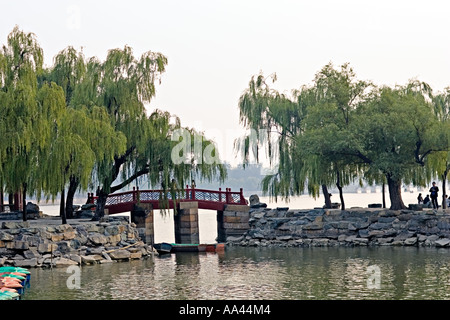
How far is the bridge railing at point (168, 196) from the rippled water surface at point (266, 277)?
4.34m

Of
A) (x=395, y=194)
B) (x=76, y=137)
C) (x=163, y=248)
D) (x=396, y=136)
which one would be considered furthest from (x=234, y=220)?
(x=76, y=137)

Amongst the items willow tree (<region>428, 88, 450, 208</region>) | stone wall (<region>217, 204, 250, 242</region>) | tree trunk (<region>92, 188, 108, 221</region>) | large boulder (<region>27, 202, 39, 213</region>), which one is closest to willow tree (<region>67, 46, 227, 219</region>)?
tree trunk (<region>92, 188, 108, 221</region>)

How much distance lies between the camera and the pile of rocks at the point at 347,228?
34.9m

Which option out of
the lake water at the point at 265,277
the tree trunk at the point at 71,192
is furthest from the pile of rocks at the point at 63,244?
the tree trunk at the point at 71,192

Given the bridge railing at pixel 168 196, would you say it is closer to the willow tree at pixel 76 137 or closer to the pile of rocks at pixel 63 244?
the willow tree at pixel 76 137

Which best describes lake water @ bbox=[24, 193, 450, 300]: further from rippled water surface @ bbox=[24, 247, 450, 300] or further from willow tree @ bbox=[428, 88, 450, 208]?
willow tree @ bbox=[428, 88, 450, 208]

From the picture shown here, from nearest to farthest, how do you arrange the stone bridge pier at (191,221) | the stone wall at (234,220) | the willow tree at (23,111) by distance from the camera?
1. the willow tree at (23,111)
2. the stone bridge pier at (191,221)
3. the stone wall at (234,220)

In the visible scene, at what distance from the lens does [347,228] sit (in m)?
36.8

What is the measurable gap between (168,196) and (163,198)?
833mm

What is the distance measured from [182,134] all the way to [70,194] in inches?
225

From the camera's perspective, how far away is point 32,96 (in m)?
27.3

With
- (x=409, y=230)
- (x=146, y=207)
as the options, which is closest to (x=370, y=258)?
(x=409, y=230)

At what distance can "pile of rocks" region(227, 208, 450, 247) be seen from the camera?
34938 mm

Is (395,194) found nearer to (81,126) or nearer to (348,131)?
(348,131)
